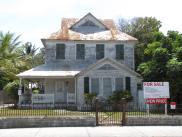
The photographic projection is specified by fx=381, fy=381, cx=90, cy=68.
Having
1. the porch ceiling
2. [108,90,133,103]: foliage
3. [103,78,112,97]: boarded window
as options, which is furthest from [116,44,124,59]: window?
[108,90,133,103]: foliage

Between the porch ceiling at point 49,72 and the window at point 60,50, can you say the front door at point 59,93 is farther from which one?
the window at point 60,50

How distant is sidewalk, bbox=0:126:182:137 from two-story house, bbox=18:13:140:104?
39.2 ft

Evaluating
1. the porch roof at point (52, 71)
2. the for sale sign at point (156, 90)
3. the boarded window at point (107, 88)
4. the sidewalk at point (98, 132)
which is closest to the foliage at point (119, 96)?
the boarded window at point (107, 88)

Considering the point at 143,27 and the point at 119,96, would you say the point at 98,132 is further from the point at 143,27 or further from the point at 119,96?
the point at 143,27

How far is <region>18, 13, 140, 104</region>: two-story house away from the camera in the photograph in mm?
31453

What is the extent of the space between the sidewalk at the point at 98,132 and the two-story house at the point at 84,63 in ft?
39.2

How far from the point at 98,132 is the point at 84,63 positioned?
1776 centimetres

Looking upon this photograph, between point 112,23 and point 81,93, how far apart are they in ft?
35.2

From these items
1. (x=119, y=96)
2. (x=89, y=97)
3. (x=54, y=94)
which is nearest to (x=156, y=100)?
(x=119, y=96)

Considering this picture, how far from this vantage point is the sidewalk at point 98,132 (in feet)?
55.8

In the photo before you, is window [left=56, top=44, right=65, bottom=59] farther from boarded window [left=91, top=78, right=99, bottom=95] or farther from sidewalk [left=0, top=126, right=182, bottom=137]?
sidewalk [left=0, top=126, right=182, bottom=137]

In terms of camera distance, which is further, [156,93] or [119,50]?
[119,50]

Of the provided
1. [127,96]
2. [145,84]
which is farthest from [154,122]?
[127,96]

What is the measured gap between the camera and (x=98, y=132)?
1786 cm
